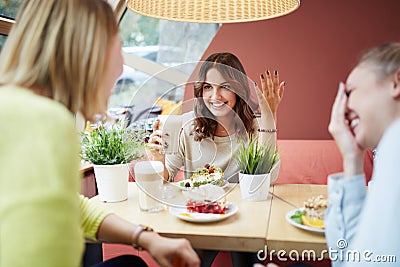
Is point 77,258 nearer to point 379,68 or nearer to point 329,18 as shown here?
point 379,68

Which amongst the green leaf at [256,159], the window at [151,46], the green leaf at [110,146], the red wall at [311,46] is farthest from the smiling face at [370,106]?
the window at [151,46]

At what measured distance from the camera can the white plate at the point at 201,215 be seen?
1.13m

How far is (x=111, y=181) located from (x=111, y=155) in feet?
0.28

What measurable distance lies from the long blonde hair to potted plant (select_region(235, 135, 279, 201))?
65 cm

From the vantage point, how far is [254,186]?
133cm

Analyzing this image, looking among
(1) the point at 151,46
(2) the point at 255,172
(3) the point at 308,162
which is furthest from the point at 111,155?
(1) the point at 151,46

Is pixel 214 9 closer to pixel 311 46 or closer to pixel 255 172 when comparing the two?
pixel 255 172

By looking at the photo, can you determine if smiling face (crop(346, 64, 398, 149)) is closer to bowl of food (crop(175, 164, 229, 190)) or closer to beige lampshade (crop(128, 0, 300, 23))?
beige lampshade (crop(128, 0, 300, 23))

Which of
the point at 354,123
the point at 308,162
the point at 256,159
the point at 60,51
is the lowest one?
the point at 308,162

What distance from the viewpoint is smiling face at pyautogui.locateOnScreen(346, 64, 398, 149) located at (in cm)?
81

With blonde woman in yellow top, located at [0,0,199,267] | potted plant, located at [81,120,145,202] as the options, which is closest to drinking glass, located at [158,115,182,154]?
potted plant, located at [81,120,145,202]

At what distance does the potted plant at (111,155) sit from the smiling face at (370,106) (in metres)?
0.76

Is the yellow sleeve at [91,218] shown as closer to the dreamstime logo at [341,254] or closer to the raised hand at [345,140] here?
the dreamstime logo at [341,254]

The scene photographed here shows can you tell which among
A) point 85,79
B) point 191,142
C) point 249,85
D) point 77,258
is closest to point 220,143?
point 191,142
